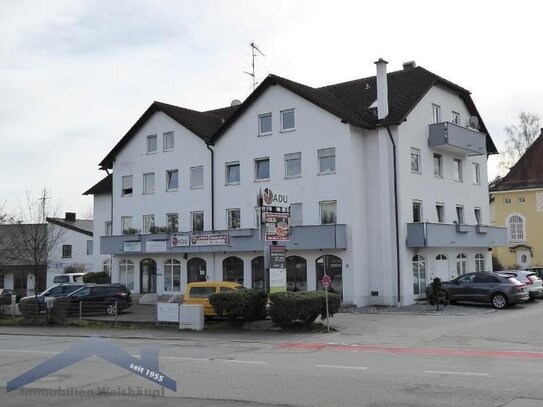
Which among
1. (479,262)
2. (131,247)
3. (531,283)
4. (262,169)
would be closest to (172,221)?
(131,247)

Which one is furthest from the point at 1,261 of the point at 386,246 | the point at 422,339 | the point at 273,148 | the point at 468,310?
the point at 422,339

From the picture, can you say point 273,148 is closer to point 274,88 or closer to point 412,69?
point 274,88

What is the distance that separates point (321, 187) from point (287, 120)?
4432 millimetres

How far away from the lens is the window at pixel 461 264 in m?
35.4

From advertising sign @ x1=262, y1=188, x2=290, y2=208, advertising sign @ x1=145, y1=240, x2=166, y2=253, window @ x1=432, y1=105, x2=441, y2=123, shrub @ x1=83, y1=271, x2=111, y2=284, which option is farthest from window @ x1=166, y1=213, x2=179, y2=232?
window @ x1=432, y1=105, x2=441, y2=123

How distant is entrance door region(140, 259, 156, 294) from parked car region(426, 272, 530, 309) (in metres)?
17.9

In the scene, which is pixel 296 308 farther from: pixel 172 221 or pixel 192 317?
pixel 172 221

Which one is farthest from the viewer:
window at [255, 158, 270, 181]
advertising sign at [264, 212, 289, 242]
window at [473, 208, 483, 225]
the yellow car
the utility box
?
window at [473, 208, 483, 225]

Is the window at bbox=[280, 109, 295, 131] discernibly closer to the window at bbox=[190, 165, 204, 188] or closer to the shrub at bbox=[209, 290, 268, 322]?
the window at bbox=[190, 165, 204, 188]

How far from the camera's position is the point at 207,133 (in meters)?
38.6

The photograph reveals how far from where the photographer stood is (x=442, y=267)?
33.9 m

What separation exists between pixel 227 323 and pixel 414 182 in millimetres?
14774

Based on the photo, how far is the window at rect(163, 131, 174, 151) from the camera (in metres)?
39.3

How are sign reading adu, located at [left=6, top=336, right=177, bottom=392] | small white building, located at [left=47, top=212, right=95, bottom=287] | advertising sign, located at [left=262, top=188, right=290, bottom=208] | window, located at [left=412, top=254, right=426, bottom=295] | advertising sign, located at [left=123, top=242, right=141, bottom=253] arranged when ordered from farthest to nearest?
1. small white building, located at [left=47, top=212, right=95, bottom=287]
2. advertising sign, located at [left=123, top=242, right=141, bottom=253]
3. window, located at [left=412, top=254, right=426, bottom=295]
4. advertising sign, located at [left=262, top=188, right=290, bottom=208]
5. sign reading adu, located at [left=6, top=336, right=177, bottom=392]
